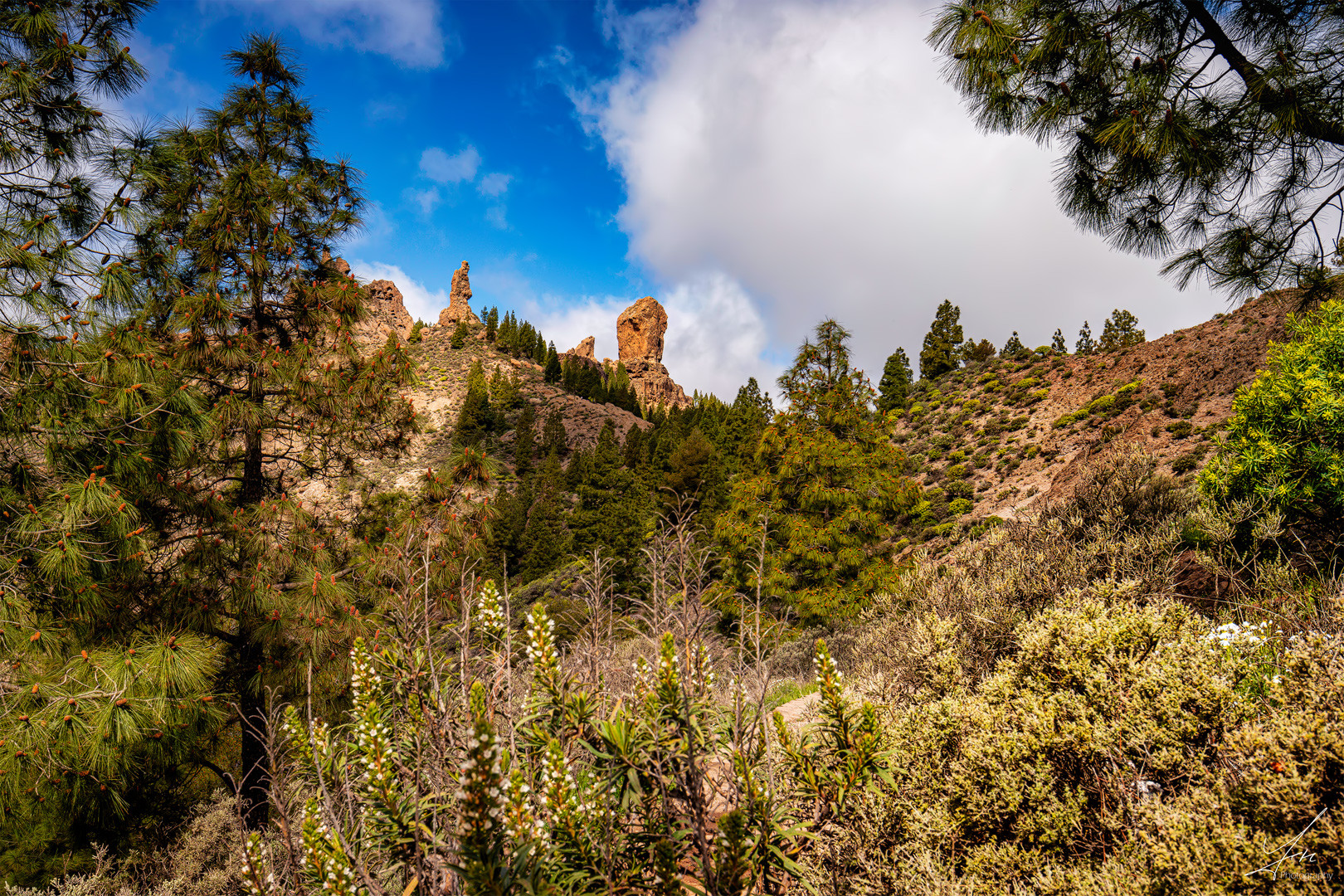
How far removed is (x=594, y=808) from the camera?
7.34 feet

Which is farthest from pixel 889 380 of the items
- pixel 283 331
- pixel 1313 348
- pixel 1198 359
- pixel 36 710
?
pixel 36 710

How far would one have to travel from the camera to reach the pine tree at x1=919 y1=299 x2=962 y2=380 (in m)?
42.3

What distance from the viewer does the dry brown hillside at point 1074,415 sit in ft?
63.5

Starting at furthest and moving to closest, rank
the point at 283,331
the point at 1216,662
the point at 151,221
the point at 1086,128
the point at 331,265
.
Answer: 1. the point at 331,265
2. the point at 283,331
3. the point at 151,221
4. the point at 1086,128
5. the point at 1216,662

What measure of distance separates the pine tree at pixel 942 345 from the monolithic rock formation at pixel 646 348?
56024 millimetres

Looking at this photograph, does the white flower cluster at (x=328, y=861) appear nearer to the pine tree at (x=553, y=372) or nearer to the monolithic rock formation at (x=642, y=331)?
the pine tree at (x=553, y=372)

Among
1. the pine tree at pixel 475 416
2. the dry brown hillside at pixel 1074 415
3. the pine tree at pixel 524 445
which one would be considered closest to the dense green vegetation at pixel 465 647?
the dry brown hillside at pixel 1074 415

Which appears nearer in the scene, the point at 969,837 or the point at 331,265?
the point at 969,837

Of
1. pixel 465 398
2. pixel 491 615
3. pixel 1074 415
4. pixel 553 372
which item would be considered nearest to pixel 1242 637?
pixel 491 615

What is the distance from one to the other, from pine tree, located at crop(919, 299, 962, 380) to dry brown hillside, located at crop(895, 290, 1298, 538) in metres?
6.21

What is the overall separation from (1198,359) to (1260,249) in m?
26.2

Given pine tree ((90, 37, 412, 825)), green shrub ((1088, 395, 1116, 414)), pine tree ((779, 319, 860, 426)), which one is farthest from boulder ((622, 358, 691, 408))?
pine tree ((90, 37, 412, 825))

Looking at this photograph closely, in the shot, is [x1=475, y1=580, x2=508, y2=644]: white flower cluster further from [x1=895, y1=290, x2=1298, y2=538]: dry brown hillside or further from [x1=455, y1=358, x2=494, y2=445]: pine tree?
[x1=455, y1=358, x2=494, y2=445]: pine tree

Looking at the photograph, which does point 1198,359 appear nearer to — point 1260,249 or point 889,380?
point 889,380
